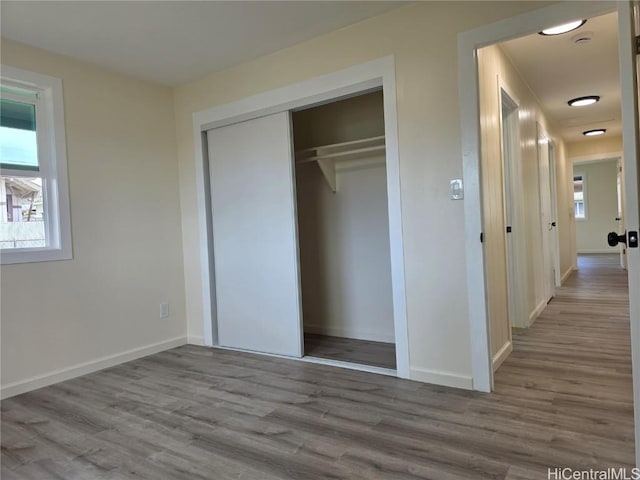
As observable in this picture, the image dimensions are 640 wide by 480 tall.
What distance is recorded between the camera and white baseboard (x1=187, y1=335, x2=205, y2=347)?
12.6 feet

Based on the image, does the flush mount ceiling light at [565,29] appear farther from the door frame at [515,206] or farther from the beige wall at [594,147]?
the beige wall at [594,147]

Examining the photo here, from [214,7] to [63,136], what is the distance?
1560 millimetres

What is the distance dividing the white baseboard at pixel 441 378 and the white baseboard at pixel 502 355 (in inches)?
15.4

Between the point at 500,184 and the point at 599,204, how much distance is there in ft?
33.4

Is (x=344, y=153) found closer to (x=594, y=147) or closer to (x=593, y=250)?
(x=594, y=147)

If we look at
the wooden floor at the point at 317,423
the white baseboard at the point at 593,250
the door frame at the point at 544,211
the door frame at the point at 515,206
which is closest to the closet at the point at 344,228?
the wooden floor at the point at 317,423

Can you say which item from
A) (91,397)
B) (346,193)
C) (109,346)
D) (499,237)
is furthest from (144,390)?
(499,237)

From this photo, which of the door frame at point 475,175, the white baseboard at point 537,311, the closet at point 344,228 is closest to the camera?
the door frame at point 475,175

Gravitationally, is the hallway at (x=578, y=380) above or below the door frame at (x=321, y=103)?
below

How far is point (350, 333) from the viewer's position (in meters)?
3.90

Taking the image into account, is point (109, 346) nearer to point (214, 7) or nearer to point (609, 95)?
point (214, 7)

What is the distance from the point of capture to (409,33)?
A: 2.60 m

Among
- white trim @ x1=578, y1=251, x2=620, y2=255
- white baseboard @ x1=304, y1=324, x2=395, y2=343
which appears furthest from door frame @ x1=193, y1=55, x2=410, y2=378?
white trim @ x1=578, y1=251, x2=620, y2=255

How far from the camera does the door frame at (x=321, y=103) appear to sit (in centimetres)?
269
